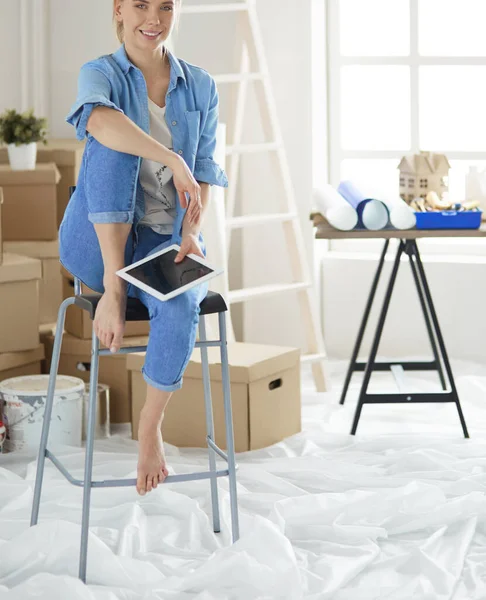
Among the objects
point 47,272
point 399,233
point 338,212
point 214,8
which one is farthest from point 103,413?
point 214,8

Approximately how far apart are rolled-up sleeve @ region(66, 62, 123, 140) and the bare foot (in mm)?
716

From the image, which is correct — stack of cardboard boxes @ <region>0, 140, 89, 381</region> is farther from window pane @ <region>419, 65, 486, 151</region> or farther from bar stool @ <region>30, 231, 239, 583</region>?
window pane @ <region>419, 65, 486, 151</region>

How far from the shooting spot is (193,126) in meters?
2.46

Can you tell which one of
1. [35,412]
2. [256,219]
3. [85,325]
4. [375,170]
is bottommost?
[35,412]

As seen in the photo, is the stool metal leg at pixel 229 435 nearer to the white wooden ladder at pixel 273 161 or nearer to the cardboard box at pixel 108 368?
the cardboard box at pixel 108 368

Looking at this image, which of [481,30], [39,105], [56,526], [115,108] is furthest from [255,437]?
[481,30]

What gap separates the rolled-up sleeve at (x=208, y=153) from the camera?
253 cm

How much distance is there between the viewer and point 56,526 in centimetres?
254

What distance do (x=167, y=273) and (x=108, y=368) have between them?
4.99 ft

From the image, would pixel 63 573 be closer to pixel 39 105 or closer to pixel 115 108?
pixel 115 108

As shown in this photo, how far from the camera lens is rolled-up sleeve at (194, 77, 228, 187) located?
2.53m

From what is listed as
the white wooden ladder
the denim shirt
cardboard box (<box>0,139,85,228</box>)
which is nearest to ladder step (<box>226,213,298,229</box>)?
the white wooden ladder

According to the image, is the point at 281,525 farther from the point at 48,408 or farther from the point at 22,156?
the point at 22,156

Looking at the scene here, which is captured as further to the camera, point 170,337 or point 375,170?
point 375,170
